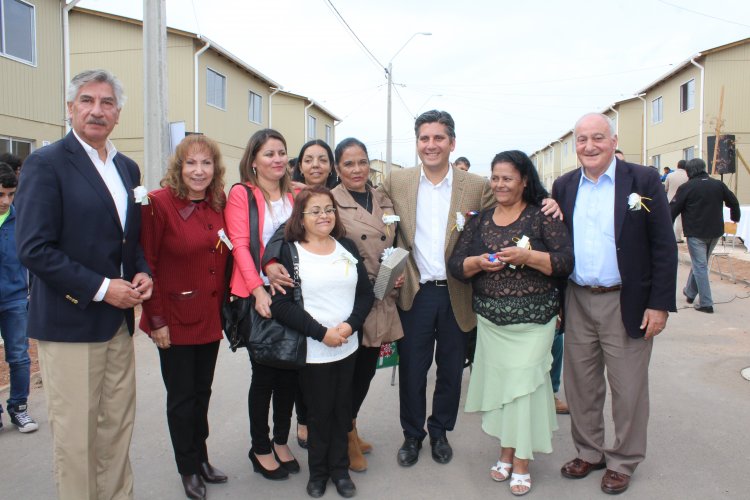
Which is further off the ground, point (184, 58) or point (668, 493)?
point (184, 58)

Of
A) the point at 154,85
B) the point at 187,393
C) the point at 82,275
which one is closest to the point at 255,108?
the point at 154,85

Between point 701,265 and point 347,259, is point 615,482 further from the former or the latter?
point 701,265

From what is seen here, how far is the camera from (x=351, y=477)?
3.65m

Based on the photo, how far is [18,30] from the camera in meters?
12.6

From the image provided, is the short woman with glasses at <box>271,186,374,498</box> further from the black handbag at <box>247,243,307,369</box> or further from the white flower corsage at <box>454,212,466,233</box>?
the white flower corsage at <box>454,212,466,233</box>

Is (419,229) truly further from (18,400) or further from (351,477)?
(18,400)

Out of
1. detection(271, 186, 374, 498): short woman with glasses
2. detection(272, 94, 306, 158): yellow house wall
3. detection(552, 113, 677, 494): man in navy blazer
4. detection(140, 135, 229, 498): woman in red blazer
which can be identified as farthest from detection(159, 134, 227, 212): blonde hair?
detection(272, 94, 306, 158): yellow house wall

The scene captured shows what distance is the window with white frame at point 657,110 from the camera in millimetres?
27859

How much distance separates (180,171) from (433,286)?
70.6 inches

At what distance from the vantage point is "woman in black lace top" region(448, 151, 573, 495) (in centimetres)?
342

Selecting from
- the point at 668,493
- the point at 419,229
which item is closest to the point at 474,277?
the point at 419,229

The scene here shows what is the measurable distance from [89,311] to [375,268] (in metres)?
1.69

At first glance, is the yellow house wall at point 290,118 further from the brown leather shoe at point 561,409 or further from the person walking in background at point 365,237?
the person walking in background at point 365,237

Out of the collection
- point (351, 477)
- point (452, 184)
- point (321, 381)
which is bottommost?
point (351, 477)
